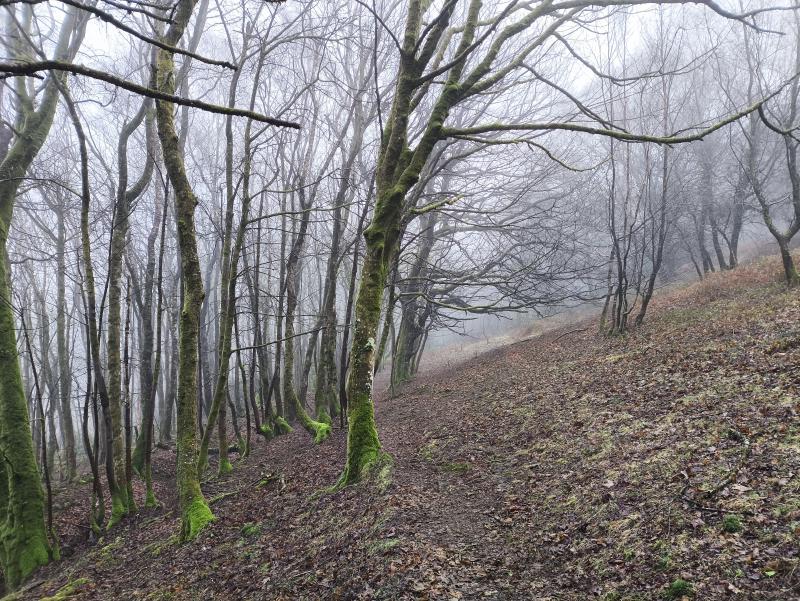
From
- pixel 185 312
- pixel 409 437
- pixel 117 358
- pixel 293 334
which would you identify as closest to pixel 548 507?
pixel 409 437

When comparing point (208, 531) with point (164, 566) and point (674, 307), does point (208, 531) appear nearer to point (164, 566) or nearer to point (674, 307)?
point (164, 566)

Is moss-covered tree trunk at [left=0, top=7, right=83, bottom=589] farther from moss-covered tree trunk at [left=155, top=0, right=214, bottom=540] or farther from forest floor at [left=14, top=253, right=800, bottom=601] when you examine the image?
moss-covered tree trunk at [left=155, top=0, right=214, bottom=540]

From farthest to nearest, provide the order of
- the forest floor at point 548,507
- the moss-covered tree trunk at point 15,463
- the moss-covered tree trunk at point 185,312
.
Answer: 1. the moss-covered tree trunk at point 15,463
2. the moss-covered tree trunk at point 185,312
3. the forest floor at point 548,507

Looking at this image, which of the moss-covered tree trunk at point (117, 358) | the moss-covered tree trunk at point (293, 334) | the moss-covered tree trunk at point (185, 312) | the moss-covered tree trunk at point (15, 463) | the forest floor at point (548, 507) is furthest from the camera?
the moss-covered tree trunk at point (293, 334)

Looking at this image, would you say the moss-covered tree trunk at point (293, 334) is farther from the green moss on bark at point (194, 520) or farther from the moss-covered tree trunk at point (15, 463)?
the moss-covered tree trunk at point (15, 463)

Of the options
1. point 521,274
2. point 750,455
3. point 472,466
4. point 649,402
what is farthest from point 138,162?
point 750,455

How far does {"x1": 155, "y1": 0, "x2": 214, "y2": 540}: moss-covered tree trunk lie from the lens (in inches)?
234

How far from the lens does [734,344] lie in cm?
748

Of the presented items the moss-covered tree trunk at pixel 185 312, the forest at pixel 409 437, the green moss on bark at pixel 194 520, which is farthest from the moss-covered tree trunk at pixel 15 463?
the green moss on bark at pixel 194 520

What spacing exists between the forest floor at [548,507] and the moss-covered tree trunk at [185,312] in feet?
1.50

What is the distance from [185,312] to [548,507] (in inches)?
186

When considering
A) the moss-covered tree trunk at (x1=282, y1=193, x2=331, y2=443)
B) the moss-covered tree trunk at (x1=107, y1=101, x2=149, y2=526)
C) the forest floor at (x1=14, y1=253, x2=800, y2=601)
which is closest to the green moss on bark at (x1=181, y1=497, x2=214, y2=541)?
the forest floor at (x1=14, y1=253, x2=800, y2=601)

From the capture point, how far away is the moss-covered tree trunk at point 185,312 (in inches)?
234

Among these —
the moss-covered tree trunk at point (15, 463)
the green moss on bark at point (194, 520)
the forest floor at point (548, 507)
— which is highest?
the moss-covered tree trunk at point (15, 463)
